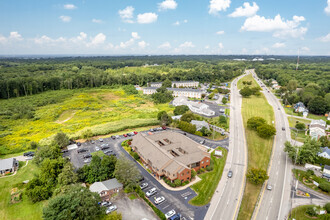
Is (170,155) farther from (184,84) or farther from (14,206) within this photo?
(184,84)

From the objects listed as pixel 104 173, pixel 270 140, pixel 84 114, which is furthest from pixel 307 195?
pixel 84 114

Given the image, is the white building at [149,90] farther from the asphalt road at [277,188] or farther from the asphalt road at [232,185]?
the asphalt road at [277,188]

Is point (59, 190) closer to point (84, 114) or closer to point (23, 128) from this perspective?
point (23, 128)

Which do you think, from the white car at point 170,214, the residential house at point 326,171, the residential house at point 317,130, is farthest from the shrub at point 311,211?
the residential house at point 317,130

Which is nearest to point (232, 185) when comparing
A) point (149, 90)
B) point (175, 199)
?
point (175, 199)

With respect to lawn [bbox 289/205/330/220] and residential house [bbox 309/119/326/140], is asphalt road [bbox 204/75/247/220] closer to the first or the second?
lawn [bbox 289/205/330/220]

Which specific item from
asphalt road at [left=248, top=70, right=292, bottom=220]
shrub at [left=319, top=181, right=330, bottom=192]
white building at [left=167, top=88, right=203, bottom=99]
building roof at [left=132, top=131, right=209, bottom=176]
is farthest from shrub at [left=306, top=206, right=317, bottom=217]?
white building at [left=167, top=88, right=203, bottom=99]
